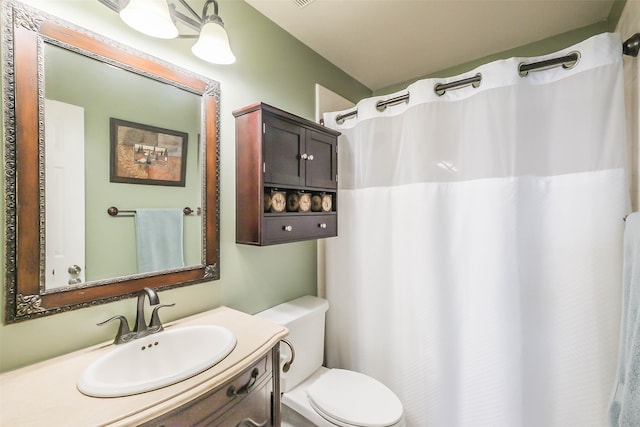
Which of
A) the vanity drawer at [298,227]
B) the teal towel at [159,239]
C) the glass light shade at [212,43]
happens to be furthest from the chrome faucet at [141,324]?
the glass light shade at [212,43]

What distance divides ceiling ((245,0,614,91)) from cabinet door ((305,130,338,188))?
648 mm

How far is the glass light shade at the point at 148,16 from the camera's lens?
87cm

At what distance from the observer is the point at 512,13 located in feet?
4.92

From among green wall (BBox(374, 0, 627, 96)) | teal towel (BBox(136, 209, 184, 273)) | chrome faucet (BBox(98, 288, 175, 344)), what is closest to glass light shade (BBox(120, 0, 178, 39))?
teal towel (BBox(136, 209, 184, 273))

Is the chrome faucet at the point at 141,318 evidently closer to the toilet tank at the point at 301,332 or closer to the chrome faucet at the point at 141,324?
the chrome faucet at the point at 141,324

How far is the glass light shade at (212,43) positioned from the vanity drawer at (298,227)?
2.36 ft

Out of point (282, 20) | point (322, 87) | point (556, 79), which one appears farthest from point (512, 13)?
point (282, 20)

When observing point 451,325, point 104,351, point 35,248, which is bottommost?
point 451,325

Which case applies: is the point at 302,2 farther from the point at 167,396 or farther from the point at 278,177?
the point at 167,396

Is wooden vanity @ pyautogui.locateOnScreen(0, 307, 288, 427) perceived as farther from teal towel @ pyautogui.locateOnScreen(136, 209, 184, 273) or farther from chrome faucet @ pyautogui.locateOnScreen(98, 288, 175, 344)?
teal towel @ pyautogui.locateOnScreen(136, 209, 184, 273)

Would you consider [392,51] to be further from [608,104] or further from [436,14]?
[608,104]

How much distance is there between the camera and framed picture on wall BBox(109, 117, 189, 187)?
100cm

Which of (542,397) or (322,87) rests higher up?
(322,87)

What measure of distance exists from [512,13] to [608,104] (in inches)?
31.4
